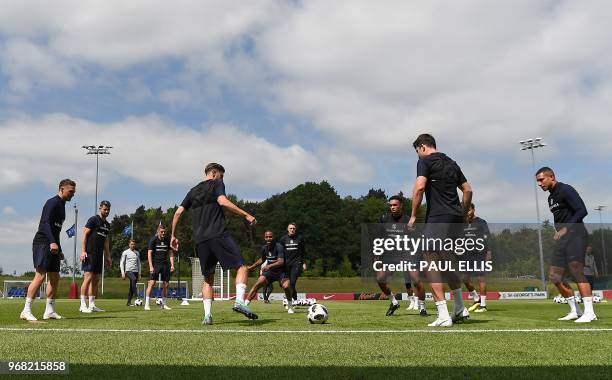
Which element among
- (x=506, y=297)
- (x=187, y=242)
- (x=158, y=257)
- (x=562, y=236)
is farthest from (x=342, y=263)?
(x=562, y=236)

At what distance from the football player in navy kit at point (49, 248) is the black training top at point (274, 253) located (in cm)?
562

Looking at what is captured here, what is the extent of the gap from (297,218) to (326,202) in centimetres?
654

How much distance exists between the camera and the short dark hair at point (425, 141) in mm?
6988

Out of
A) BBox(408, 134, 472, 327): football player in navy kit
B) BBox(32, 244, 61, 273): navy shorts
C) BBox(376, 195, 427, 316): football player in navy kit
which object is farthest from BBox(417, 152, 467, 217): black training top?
BBox(32, 244, 61, 273): navy shorts

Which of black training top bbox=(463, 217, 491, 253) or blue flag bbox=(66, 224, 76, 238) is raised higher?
blue flag bbox=(66, 224, 76, 238)

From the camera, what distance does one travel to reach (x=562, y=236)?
8.35 m

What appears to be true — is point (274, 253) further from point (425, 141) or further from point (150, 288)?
point (425, 141)

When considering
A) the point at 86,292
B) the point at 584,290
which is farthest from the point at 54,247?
the point at 584,290

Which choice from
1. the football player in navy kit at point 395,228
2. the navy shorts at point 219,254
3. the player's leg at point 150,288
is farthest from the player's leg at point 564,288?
the player's leg at point 150,288

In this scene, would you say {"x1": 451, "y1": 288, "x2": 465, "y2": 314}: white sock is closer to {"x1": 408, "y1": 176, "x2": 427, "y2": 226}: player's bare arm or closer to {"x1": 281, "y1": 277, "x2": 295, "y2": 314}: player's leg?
{"x1": 408, "y1": 176, "x2": 427, "y2": 226}: player's bare arm

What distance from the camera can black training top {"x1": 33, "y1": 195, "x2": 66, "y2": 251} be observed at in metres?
8.29

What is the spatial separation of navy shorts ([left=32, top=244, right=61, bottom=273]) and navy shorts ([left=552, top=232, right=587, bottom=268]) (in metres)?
7.94

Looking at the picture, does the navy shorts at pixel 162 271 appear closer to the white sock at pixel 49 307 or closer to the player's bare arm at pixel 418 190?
the white sock at pixel 49 307

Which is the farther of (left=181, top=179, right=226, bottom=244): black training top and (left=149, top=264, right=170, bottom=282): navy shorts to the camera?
(left=149, top=264, right=170, bottom=282): navy shorts
